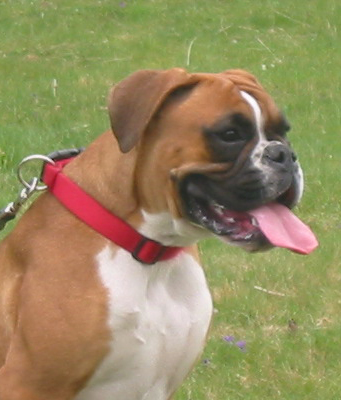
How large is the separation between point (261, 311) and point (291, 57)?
15.8 ft

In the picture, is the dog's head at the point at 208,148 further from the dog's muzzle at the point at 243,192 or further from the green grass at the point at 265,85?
the green grass at the point at 265,85

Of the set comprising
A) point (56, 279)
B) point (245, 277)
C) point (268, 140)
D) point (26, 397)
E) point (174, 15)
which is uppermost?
point (268, 140)

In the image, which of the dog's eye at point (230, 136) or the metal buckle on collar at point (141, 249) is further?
the metal buckle on collar at point (141, 249)

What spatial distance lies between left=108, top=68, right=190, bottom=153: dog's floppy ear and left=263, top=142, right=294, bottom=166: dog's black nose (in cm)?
32

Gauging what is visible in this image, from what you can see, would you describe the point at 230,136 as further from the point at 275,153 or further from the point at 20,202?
the point at 20,202

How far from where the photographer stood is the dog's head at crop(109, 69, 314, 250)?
3516mm

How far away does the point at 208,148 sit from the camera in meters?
3.52

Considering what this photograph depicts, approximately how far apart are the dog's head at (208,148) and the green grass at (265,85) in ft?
5.04

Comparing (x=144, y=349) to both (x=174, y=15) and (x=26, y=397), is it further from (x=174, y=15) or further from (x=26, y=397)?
(x=174, y=15)

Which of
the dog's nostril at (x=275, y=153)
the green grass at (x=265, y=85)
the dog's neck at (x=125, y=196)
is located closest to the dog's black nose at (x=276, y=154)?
the dog's nostril at (x=275, y=153)

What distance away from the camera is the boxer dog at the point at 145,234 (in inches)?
139

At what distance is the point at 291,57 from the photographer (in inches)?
401

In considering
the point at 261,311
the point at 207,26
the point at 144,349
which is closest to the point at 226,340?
the point at 261,311

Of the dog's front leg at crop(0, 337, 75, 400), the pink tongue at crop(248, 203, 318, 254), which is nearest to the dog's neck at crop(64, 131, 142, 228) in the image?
the pink tongue at crop(248, 203, 318, 254)
